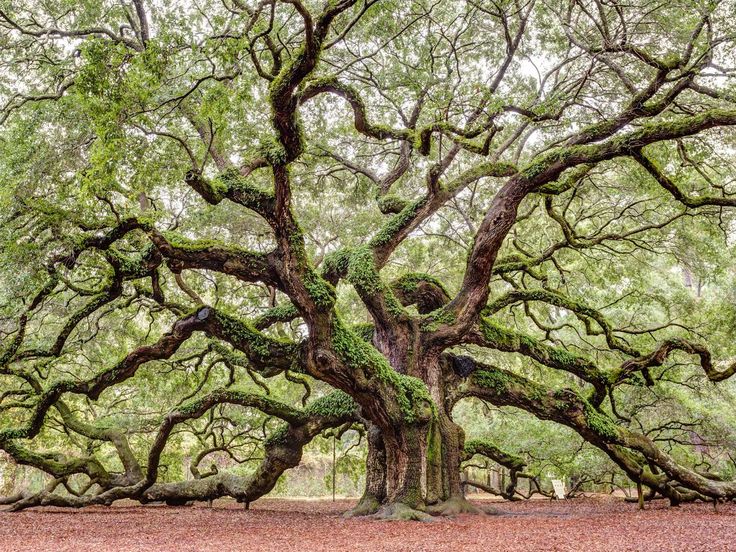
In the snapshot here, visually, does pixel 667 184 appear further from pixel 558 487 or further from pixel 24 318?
pixel 24 318

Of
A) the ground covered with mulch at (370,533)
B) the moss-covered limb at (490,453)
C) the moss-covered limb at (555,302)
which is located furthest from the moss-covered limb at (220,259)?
the moss-covered limb at (490,453)

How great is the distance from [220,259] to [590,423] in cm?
646

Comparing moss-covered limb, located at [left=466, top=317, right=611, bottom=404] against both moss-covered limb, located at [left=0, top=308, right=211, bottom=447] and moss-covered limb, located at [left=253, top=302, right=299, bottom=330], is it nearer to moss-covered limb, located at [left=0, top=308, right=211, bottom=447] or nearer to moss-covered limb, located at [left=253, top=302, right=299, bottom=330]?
moss-covered limb, located at [left=253, top=302, right=299, bottom=330]

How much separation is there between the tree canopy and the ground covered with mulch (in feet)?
3.51

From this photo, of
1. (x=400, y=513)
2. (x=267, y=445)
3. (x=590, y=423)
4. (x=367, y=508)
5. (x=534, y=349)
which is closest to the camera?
(x=400, y=513)

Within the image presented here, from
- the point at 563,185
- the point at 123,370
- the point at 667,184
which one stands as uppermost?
the point at 563,185

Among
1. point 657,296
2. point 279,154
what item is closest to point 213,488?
point 279,154

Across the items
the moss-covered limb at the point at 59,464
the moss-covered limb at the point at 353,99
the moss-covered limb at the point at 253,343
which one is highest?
the moss-covered limb at the point at 353,99

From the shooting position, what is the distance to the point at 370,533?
6.23 m

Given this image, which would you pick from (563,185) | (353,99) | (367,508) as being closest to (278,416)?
(367,508)

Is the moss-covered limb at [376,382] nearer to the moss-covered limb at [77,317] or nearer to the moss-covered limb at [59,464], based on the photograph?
the moss-covered limb at [77,317]

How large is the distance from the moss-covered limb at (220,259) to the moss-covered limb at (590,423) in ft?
13.2

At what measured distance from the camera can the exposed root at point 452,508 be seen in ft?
26.3

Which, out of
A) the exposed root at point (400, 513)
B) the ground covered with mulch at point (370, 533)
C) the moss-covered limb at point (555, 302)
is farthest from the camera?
the moss-covered limb at point (555, 302)
